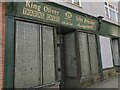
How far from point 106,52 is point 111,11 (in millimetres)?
4337

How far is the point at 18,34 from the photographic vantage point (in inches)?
232

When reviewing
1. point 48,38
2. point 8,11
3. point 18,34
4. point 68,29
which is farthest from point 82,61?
point 8,11

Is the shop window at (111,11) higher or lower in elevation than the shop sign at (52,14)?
higher

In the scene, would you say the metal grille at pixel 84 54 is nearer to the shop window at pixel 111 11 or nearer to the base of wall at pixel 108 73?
the base of wall at pixel 108 73

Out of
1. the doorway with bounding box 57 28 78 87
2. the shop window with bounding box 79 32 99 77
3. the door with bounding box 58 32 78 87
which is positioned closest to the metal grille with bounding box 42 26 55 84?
the doorway with bounding box 57 28 78 87

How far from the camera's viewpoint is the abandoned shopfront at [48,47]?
226 inches

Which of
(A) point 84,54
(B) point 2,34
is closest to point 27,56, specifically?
(B) point 2,34

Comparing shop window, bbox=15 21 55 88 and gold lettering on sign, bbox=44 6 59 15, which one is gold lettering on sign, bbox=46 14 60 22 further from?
shop window, bbox=15 21 55 88

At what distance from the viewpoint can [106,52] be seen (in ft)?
35.4

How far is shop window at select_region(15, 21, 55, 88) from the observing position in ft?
19.1

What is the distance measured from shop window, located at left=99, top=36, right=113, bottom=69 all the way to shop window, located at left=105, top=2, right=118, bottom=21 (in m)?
2.64

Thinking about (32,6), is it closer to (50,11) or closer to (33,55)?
(50,11)

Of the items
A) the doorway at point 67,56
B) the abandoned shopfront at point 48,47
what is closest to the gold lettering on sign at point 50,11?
the abandoned shopfront at point 48,47

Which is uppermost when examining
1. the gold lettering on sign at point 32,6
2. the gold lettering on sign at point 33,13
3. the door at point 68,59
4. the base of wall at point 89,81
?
the gold lettering on sign at point 32,6
